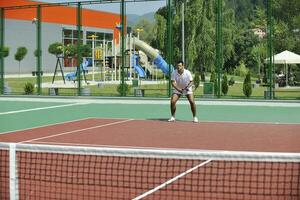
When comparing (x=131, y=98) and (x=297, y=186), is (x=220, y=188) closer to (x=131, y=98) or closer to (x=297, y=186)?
(x=297, y=186)

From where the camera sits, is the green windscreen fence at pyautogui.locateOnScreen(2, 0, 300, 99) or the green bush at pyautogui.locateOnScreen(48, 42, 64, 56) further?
the green bush at pyautogui.locateOnScreen(48, 42, 64, 56)

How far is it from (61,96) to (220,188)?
55.6ft

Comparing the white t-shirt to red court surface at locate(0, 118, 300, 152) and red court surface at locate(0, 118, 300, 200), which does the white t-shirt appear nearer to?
red court surface at locate(0, 118, 300, 152)

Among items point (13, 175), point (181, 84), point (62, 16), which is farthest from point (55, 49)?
point (13, 175)

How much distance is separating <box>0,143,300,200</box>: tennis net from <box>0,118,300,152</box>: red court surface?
238 cm

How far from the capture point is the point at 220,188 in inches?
237

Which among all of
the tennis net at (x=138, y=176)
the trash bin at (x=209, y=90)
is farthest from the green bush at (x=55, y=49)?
the tennis net at (x=138, y=176)

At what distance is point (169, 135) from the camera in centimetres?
1140

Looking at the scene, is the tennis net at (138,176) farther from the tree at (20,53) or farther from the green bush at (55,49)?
the tree at (20,53)

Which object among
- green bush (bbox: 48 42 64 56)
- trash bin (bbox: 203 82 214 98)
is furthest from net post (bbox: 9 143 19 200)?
green bush (bbox: 48 42 64 56)

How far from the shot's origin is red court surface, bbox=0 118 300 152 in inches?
392

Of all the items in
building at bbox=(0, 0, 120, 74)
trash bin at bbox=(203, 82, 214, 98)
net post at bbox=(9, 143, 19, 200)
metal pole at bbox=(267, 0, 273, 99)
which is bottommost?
net post at bbox=(9, 143, 19, 200)

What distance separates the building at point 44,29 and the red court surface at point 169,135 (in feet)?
115

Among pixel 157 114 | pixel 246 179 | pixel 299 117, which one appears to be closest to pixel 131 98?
pixel 157 114
